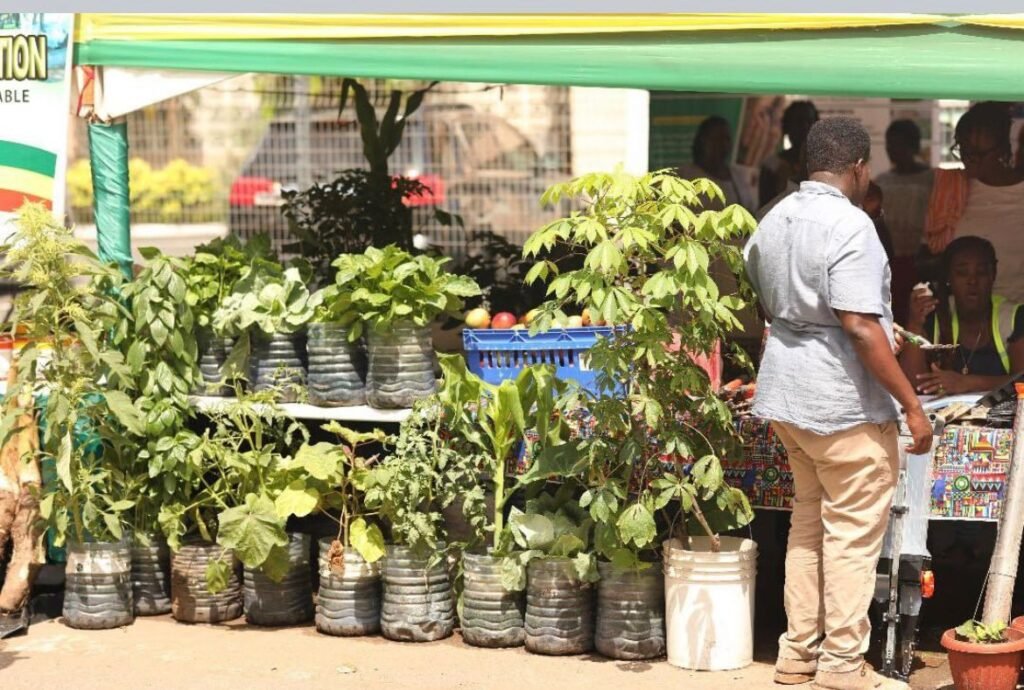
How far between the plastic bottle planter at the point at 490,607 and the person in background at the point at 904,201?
2.82 metres

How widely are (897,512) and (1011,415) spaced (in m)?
0.60

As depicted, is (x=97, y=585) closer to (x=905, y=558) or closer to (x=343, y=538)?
(x=343, y=538)

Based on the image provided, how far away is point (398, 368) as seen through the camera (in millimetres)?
6293

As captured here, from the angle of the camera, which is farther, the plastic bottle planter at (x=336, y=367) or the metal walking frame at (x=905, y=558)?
the plastic bottle planter at (x=336, y=367)

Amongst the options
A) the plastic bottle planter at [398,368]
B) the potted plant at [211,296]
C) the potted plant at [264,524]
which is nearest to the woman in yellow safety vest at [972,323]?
the plastic bottle planter at [398,368]

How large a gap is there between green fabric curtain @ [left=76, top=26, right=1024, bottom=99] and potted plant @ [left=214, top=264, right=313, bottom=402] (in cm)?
104

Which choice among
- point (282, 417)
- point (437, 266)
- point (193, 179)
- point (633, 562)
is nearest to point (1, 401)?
point (282, 417)

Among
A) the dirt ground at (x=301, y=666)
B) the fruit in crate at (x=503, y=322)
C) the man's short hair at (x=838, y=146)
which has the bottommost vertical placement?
the dirt ground at (x=301, y=666)

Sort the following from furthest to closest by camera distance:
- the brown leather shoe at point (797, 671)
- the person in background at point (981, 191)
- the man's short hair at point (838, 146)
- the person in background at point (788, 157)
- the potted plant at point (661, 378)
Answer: the person in background at point (788, 157), the person in background at point (981, 191), the brown leather shoe at point (797, 671), the potted plant at point (661, 378), the man's short hair at point (838, 146)

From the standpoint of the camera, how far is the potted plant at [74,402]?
609 centimetres

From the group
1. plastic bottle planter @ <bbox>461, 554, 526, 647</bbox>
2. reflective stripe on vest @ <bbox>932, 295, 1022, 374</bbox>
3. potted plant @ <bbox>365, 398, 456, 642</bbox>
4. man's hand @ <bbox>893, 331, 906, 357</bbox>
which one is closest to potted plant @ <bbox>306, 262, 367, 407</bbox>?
potted plant @ <bbox>365, 398, 456, 642</bbox>

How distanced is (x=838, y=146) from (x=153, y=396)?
10.1 ft

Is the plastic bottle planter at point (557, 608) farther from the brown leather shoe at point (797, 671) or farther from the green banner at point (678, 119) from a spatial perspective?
the green banner at point (678, 119)

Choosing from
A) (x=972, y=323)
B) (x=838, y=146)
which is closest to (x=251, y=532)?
(x=838, y=146)
